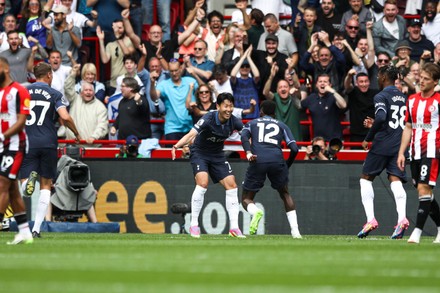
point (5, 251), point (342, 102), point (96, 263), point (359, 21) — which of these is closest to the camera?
point (96, 263)

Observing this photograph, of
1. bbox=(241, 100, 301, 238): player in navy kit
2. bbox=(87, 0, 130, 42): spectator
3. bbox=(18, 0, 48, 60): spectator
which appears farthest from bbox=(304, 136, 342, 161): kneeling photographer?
bbox=(18, 0, 48, 60): spectator

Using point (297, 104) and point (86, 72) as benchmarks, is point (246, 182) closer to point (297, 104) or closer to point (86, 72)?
point (297, 104)

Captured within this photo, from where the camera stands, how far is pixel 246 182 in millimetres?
18828

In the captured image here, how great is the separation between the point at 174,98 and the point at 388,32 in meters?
4.65

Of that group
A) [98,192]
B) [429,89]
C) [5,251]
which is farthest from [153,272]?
[98,192]

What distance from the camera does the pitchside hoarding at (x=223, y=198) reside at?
2203 cm

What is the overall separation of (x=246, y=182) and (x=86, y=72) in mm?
6208

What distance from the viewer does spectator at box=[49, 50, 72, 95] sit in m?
24.2

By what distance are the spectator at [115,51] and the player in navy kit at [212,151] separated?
6630mm

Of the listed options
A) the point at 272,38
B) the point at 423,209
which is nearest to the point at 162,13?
the point at 272,38

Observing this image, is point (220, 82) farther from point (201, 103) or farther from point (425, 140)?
point (425, 140)

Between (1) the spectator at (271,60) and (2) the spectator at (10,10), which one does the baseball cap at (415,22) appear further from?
(2) the spectator at (10,10)

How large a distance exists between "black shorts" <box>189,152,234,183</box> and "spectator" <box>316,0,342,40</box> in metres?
6.78

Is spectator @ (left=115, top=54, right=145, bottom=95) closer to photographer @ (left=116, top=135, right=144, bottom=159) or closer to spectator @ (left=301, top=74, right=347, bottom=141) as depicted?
photographer @ (left=116, top=135, right=144, bottom=159)
